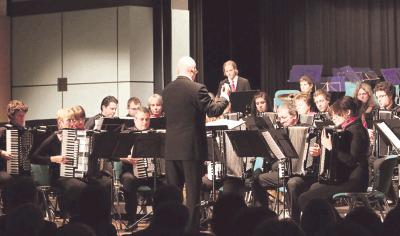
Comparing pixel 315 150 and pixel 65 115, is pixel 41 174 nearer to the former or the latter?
pixel 65 115

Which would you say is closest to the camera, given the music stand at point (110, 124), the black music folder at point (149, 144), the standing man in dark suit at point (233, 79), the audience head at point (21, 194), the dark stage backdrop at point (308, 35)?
the audience head at point (21, 194)

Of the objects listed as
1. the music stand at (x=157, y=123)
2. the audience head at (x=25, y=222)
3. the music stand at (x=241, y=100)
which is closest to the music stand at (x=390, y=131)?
the music stand at (x=157, y=123)

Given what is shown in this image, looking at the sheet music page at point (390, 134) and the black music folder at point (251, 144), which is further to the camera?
the black music folder at point (251, 144)

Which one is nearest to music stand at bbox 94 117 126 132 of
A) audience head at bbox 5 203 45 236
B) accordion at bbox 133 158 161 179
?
accordion at bbox 133 158 161 179

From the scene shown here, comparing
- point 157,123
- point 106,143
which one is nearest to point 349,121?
point 157,123

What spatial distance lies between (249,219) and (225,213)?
0.40 metres

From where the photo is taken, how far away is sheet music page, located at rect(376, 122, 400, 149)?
6.86m

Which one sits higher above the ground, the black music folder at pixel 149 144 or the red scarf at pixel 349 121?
the red scarf at pixel 349 121

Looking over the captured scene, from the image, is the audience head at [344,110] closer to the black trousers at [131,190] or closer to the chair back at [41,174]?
the black trousers at [131,190]

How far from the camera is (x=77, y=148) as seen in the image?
25.3 ft

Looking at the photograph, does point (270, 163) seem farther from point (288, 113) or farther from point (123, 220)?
point (123, 220)

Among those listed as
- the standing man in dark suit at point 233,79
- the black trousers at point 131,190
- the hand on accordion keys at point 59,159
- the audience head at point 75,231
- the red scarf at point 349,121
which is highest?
the standing man in dark suit at point 233,79

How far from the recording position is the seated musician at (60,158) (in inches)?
306

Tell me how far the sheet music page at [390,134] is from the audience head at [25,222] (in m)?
4.01
